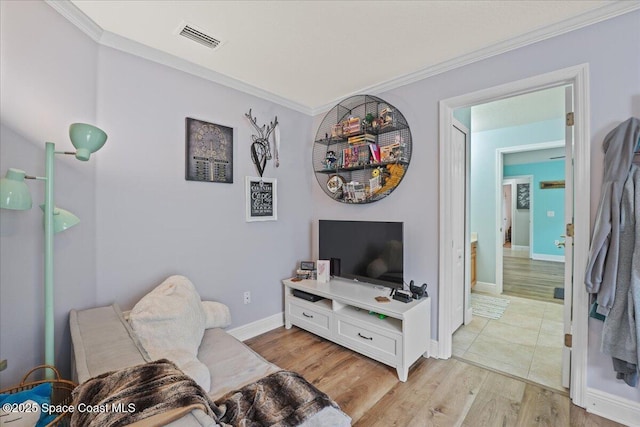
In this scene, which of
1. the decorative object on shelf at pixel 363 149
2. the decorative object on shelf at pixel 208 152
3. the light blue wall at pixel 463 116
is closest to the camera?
the decorative object on shelf at pixel 208 152

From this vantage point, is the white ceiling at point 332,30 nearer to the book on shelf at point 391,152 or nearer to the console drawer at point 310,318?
the book on shelf at point 391,152

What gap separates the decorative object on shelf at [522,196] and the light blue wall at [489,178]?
358 centimetres

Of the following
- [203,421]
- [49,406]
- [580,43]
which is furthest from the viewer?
[580,43]

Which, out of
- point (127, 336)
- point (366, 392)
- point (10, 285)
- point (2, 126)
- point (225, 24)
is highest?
point (225, 24)

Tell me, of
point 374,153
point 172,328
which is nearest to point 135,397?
point 172,328

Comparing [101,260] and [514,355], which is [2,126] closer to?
[101,260]

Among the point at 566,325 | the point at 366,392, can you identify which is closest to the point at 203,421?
the point at 366,392

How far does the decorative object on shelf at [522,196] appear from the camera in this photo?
24.1 ft

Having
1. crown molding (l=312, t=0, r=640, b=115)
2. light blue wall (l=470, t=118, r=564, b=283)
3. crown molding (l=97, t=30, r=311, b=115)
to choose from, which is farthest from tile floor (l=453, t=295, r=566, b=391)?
crown molding (l=97, t=30, r=311, b=115)

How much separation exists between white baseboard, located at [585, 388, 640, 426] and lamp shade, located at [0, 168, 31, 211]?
3.15 metres

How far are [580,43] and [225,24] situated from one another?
89.8 inches

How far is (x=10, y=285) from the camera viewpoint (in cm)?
134

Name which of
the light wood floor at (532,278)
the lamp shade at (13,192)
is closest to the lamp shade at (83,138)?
the lamp shade at (13,192)

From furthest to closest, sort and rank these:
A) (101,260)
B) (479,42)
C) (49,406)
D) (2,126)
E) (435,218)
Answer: (435,218) → (479,42) → (101,260) → (2,126) → (49,406)
